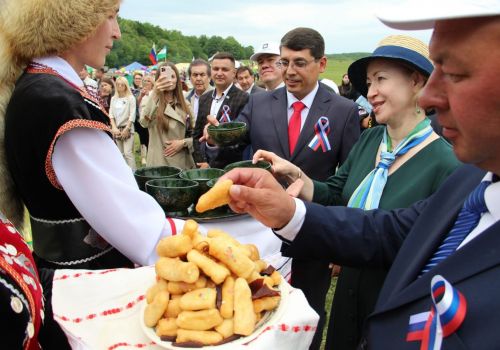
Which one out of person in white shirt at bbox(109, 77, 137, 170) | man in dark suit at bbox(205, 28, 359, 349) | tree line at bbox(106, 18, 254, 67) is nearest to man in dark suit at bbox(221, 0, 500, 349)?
man in dark suit at bbox(205, 28, 359, 349)

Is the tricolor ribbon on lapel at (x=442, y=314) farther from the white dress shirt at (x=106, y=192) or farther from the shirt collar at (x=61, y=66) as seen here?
the shirt collar at (x=61, y=66)

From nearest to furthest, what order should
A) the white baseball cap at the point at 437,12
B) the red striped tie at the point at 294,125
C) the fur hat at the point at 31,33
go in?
the white baseball cap at the point at 437,12 < the fur hat at the point at 31,33 < the red striped tie at the point at 294,125

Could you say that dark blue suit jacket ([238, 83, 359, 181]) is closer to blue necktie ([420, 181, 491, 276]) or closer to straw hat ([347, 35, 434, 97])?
straw hat ([347, 35, 434, 97])

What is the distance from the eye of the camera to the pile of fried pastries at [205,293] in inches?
49.8

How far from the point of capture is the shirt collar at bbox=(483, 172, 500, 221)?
1061 millimetres

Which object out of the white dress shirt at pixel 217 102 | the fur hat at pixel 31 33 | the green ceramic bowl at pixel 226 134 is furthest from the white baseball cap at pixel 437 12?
the white dress shirt at pixel 217 102

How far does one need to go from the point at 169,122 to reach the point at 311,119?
312 centimetres

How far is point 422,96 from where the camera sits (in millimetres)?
1042

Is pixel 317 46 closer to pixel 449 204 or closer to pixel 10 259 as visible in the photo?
pixel 449 204

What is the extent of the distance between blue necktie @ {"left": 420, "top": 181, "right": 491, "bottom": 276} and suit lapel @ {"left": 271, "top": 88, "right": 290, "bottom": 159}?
2.22 m

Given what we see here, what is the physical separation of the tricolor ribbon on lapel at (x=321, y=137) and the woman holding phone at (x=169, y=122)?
293cm

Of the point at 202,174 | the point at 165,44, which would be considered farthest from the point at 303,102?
the point at 165,44

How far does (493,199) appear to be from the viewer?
3.54 feet

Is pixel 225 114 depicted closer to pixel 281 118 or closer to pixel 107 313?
pixel 281 118
